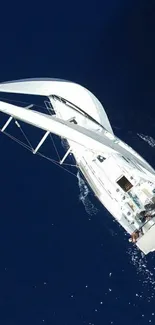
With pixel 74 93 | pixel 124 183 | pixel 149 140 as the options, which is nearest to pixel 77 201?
pixel 124 183

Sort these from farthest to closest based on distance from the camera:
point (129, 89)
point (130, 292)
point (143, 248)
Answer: point (129, 89) → point (130, 292) → point (143, 248)

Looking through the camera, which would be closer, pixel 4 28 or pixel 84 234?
pixel 84 234

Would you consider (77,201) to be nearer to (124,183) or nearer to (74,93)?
(124,183)

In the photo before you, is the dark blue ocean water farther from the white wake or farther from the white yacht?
the white yacht

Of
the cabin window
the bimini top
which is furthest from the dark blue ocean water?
the cabin window

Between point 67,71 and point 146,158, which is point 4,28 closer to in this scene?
point 67,71

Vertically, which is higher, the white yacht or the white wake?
the white wake

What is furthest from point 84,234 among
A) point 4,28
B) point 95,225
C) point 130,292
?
point 4,28
